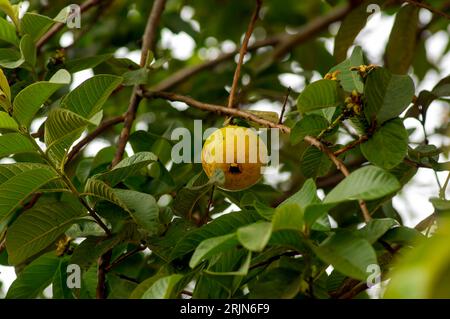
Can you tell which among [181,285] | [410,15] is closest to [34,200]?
[181,285]

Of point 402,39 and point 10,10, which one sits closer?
point 10,10

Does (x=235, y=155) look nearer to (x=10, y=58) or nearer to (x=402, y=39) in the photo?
(x=10, y=58)

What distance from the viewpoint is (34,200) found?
51.8 inches

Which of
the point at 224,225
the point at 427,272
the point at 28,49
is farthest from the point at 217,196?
the point at 427,272

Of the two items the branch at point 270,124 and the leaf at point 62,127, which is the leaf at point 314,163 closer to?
the branch at point 270,124

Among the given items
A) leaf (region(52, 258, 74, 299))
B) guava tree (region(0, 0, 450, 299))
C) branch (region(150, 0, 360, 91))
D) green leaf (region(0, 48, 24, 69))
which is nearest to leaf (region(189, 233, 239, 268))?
guava tree (region(0, 0, 450, 299))

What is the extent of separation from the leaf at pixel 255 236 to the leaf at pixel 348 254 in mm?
73

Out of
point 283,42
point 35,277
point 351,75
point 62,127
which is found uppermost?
point 283,42

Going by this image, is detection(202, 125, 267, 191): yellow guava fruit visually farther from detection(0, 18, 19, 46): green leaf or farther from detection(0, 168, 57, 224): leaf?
detection(0, 18, 19, 46): green leaf

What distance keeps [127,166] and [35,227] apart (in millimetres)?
177

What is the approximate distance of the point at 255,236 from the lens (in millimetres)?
707

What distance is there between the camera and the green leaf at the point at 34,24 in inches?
47.3
